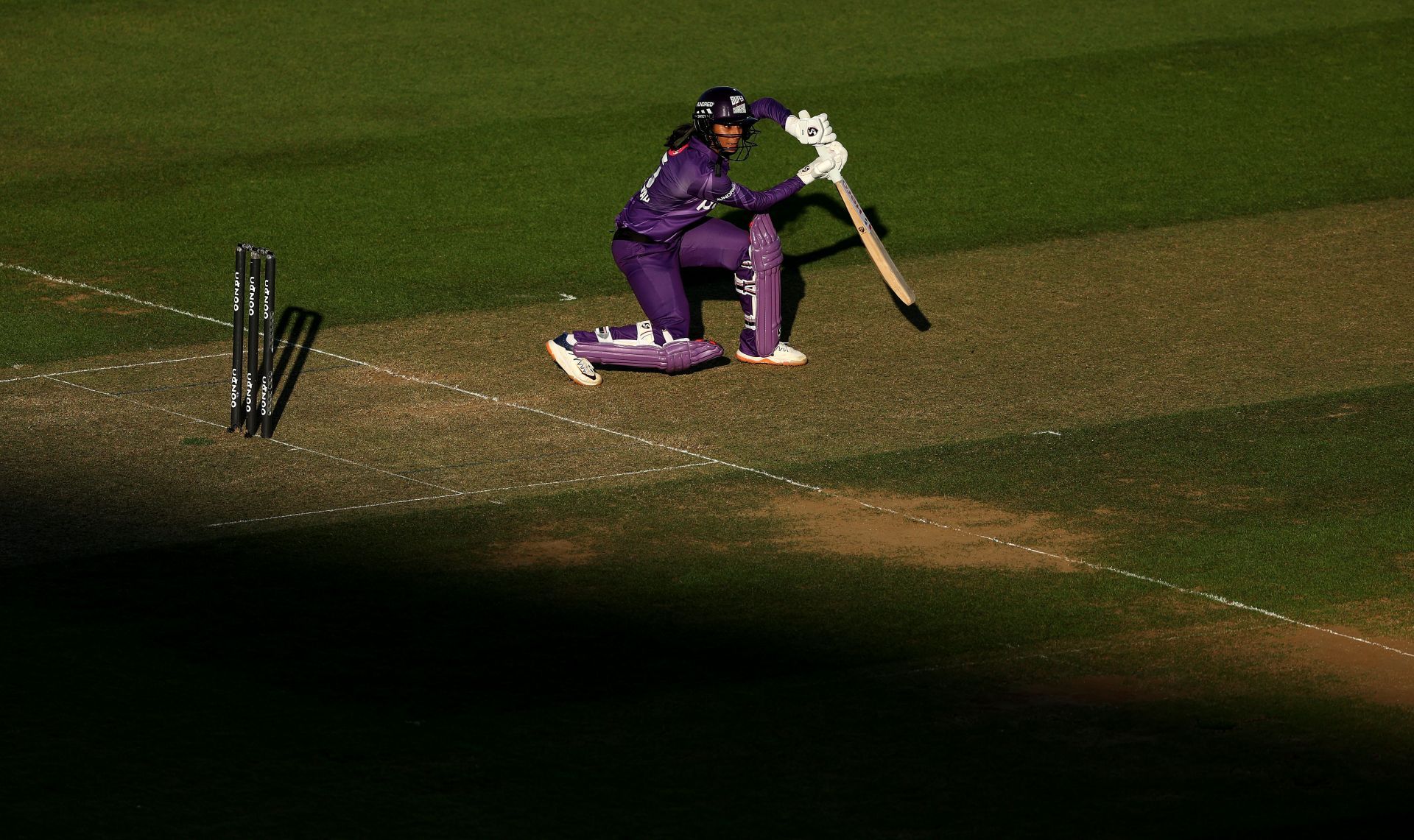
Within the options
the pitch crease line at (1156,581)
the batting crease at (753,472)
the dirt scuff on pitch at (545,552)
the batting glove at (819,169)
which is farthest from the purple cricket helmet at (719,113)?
the dirt scuff on pitch at (545,552)

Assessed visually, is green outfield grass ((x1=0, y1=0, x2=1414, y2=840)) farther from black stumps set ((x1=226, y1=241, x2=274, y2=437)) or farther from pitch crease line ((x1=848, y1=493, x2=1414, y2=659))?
black stumps set ((x1=226, y1=241, x2=274, y2=437))

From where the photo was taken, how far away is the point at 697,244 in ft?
41.3

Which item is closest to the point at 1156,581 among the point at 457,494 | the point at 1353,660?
the point at 1353,660

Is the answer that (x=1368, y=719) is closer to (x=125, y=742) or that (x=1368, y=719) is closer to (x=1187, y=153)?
(x=125, y=742)

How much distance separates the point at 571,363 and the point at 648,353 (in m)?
0.50

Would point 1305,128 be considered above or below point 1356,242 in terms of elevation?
above

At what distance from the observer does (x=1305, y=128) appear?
18578mm

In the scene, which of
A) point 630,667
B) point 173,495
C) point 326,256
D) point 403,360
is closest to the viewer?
point 630,667

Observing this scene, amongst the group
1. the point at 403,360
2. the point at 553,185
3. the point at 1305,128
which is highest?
the point at 1305,128

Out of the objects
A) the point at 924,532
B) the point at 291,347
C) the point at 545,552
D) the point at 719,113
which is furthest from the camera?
the point at 291,347

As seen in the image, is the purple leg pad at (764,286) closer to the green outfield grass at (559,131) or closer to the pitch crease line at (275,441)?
the green outfield grass at (559,131)

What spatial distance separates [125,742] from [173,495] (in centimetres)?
304

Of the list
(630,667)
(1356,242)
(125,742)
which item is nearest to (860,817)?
(630,667)

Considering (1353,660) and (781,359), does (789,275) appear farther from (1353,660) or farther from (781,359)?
(1353,660)
